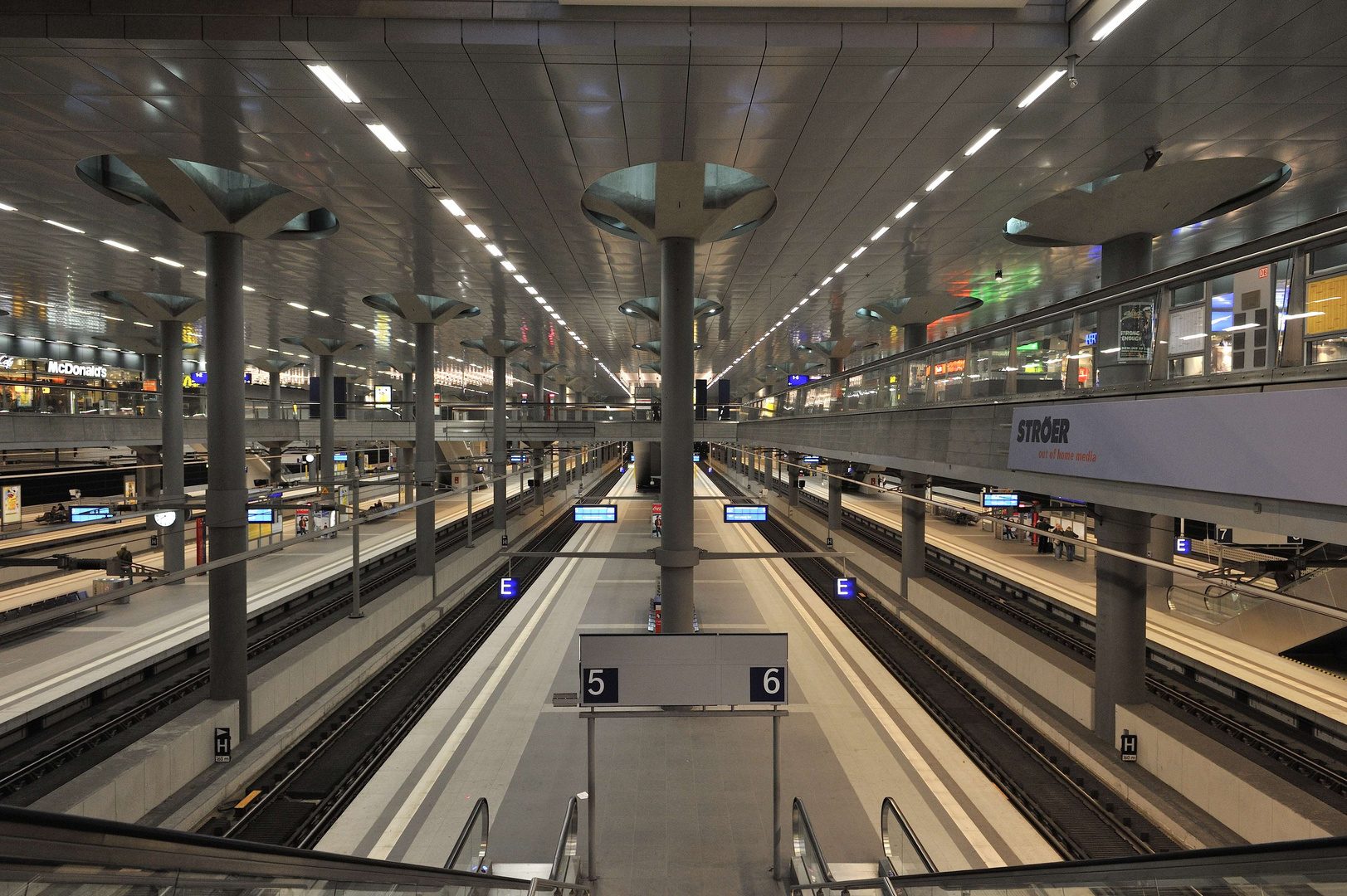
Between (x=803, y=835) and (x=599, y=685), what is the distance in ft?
9.97

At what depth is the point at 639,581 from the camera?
66.6 ft

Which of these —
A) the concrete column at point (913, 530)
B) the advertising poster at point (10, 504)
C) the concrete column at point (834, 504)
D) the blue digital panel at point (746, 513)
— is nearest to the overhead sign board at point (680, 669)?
the blue digital panel at point (746, 513)

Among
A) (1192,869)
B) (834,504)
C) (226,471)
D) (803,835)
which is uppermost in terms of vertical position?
(226,471)

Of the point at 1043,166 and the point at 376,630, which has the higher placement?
the point at 1043,166

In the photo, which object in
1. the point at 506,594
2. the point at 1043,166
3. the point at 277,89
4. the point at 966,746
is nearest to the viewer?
the point at 277,89

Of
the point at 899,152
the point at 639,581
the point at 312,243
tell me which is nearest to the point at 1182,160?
the point at 899,152

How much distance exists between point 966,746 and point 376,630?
12.2m

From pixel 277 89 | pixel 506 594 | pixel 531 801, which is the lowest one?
pixel 531 801

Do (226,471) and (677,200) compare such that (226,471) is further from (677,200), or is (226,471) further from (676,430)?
(677,200)

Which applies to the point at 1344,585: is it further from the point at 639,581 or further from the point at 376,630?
the point at 376,630

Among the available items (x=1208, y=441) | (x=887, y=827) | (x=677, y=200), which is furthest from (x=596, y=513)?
(x=1208, y=441)

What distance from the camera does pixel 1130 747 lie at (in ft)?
28.3

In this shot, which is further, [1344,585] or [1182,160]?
[1344,585]

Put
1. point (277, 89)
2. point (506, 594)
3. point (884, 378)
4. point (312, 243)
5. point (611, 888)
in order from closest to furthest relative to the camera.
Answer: point (277, 89)
point (611, 888)
point (312, 243)
point (884, 378)
point (506, 594)
